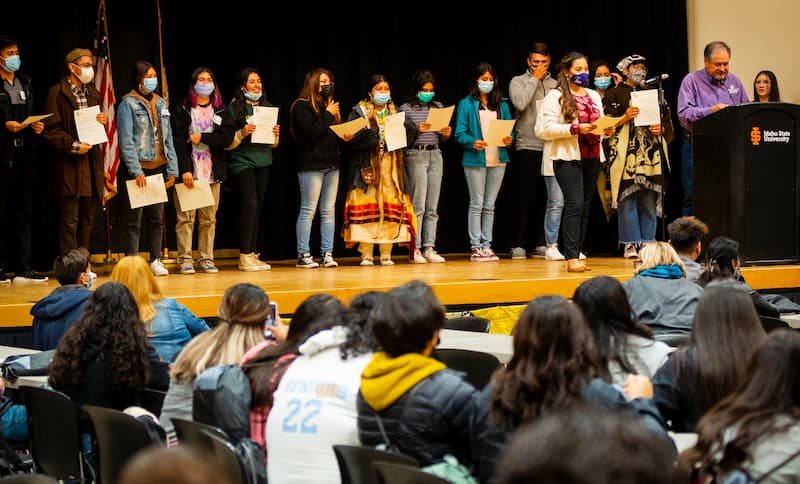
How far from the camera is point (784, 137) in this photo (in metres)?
7.50

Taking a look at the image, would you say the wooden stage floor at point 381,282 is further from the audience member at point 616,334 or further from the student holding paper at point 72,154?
the audience member at point 616,334

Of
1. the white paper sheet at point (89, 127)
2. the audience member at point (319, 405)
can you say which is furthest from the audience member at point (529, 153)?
the audience member at point (319, 405)

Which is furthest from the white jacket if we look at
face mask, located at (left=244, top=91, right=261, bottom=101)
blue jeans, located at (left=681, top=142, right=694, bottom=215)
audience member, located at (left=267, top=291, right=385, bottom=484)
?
audience member, located at (left=267, top=291, right=385, bottom=484)

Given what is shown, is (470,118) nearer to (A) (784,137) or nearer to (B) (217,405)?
(A) (784,137)

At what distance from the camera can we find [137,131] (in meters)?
7.73

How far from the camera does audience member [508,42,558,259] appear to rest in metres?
8.97

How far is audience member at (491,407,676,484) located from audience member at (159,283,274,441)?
90.3 inches

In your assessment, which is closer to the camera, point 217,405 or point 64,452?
point 217,405

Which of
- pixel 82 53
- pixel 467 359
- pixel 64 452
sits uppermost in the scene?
pixel 82 53

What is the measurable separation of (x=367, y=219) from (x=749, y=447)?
6.52 meters

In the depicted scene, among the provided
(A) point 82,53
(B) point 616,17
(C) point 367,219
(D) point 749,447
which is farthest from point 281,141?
Result: (D) point 749,447

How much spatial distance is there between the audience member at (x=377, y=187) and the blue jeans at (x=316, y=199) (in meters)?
0.22

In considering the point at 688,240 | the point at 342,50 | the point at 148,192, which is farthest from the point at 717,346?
the point at 342,50

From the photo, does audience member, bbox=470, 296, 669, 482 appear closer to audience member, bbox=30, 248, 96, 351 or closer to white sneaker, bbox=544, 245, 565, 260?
audience member, bbox=30, 248, 96, 351
